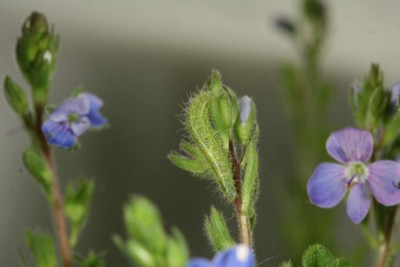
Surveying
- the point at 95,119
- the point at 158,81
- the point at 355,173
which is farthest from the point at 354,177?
the point at 158,81

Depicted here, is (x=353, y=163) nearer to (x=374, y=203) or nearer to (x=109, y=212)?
(x=374, y=203)

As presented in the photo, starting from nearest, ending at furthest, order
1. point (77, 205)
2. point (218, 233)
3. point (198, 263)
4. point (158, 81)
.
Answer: point (198, 263), point (218, 233), point (77, 205), point (158, 81)

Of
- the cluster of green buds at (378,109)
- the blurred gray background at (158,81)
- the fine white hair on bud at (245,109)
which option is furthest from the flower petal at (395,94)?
the blurred gray background at (158,81)

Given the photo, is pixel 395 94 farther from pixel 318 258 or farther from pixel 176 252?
pixel 176 252

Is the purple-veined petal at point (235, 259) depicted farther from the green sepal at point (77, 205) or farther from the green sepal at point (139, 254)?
the green sepal at point (77, 205)

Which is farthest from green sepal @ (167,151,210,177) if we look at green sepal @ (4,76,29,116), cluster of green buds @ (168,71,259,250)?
green sepal @ (4,76,29,116)

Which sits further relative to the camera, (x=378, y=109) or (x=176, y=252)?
(x=378, y=109)

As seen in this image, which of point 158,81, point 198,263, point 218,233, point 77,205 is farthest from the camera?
point 158,81
